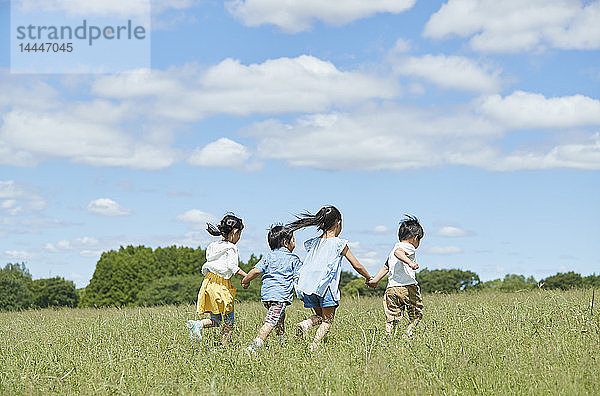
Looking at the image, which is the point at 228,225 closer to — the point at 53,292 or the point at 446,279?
the point at 446,279

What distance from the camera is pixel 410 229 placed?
802 centimetres

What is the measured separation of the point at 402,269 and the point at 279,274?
1.59m

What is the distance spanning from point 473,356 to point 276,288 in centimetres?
274

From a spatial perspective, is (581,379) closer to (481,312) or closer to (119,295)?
(481,312)

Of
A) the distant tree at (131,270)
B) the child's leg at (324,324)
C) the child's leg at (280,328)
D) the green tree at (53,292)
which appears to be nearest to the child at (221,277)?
the child's leg at (280,328)

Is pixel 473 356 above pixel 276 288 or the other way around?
the other way around

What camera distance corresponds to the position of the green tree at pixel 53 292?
84.2 feet

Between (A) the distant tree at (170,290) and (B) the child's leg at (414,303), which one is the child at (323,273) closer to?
(B) the child's leg at (414,303)

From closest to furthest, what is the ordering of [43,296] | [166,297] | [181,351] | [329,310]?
[181,351], [329,310], [166,297], [43,296]

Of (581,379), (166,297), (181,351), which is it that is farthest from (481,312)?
(166,297)

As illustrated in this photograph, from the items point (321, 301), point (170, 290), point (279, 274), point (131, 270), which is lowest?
point (170, 290)

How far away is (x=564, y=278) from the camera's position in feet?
68.1

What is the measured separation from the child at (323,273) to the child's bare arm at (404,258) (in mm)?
518

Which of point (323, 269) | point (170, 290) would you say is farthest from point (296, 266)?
point (170, 290)
